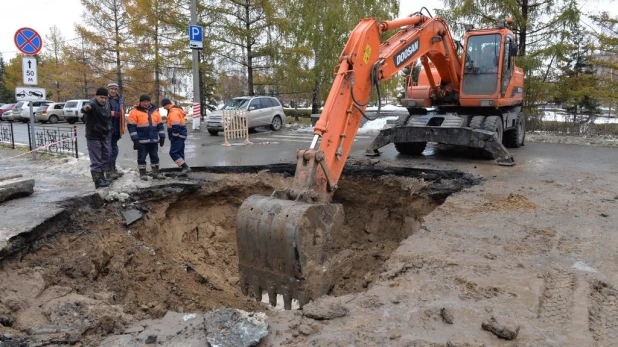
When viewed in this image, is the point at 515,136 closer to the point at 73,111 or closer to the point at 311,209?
the point at 311,209

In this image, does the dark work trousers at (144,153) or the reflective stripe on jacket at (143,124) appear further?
the dark work trousers at (144,153)

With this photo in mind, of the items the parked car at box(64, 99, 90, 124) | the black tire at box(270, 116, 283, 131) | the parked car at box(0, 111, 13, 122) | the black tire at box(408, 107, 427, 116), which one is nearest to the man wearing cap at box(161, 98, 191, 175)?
the black tire at box(408, 107, 427, 116)

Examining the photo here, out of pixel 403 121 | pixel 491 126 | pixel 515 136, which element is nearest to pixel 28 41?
pixel 403 121

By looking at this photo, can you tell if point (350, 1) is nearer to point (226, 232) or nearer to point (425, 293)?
point (226, 232)

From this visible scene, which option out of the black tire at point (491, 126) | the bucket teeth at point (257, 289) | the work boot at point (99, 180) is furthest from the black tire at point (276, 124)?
the bucket teeth at point (257, 289)

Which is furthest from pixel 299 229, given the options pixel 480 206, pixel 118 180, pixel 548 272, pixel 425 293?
pixel 118 180

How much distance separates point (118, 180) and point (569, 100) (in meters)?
15.7

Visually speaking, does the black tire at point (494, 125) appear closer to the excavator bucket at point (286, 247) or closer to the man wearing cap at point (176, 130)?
the excavator bucket at point (286, 247)

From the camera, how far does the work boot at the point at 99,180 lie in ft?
23.7

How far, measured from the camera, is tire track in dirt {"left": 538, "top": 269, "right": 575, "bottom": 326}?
3395 mm

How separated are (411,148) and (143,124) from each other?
5.98 m

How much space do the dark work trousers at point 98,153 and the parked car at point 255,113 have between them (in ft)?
33.8

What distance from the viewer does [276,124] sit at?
65.5 ft

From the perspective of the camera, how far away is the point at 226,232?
7785mm
